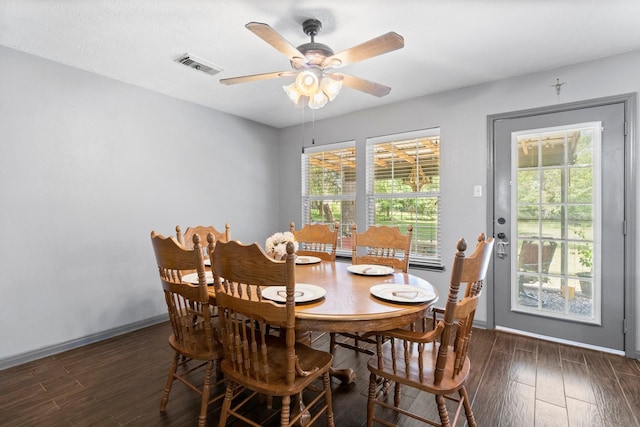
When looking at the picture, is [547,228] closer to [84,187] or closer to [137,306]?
[137,306]

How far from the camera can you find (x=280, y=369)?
1.46 meters

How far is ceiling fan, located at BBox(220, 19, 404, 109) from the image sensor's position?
1628mm

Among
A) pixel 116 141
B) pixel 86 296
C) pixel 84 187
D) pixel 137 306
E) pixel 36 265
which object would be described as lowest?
pixel 137 306

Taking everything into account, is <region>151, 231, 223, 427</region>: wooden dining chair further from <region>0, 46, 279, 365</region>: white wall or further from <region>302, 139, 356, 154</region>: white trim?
<region>302, 139, 356, 154</region>: white trim

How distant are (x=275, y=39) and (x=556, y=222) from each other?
2845 mm

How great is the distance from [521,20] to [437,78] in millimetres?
947

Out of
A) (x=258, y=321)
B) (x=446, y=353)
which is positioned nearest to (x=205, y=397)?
(x=258, y=321)

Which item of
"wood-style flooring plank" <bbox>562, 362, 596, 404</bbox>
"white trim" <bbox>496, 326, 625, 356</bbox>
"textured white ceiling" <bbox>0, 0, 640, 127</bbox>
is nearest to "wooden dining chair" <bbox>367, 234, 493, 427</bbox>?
"wood-style flooring plank" <bbox>562, 362, 596, 404</bbox>

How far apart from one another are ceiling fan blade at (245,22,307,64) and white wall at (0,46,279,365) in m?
2.16

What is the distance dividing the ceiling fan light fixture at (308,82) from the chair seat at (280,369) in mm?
1501

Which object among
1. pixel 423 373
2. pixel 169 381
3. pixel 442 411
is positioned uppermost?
pixel 423 373

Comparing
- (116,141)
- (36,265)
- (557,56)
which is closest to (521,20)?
(557,56)

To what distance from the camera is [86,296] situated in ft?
9.27

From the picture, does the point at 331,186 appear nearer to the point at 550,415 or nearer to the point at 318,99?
the point at 318,99
